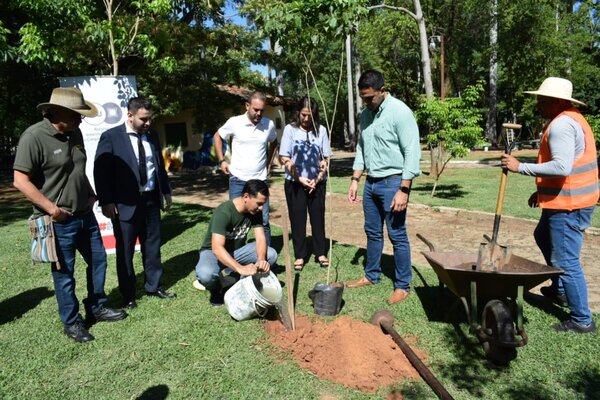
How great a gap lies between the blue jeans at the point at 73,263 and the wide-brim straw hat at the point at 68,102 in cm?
83

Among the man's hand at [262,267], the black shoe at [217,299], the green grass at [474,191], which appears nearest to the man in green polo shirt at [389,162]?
the man's hand at [262,267]

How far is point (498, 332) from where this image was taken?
3.02 metres

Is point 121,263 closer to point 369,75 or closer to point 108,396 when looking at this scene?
point 108,396

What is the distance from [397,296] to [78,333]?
9.09 ft

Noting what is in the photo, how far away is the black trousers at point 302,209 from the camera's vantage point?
531cm

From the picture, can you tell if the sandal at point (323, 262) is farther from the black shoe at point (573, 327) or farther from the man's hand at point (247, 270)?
the black shoe at point (573, 327)

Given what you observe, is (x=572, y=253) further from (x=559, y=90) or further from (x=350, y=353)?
(x=350, y=353)

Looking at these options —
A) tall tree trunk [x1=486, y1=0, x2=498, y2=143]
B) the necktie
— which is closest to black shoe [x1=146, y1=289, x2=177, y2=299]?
the necktie

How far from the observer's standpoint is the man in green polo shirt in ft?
13.4

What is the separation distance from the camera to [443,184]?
13.5 metres

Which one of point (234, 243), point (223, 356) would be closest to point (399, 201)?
point (234, 243)

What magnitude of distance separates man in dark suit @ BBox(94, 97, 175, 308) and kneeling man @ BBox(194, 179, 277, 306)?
63 cm

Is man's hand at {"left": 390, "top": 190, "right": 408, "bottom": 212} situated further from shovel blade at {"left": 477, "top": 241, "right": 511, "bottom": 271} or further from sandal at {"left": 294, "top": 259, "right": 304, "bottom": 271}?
sandal at {"left": 294, "top": 259, "right": 304, "bottom": 271}

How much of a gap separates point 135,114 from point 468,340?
11.2ft
